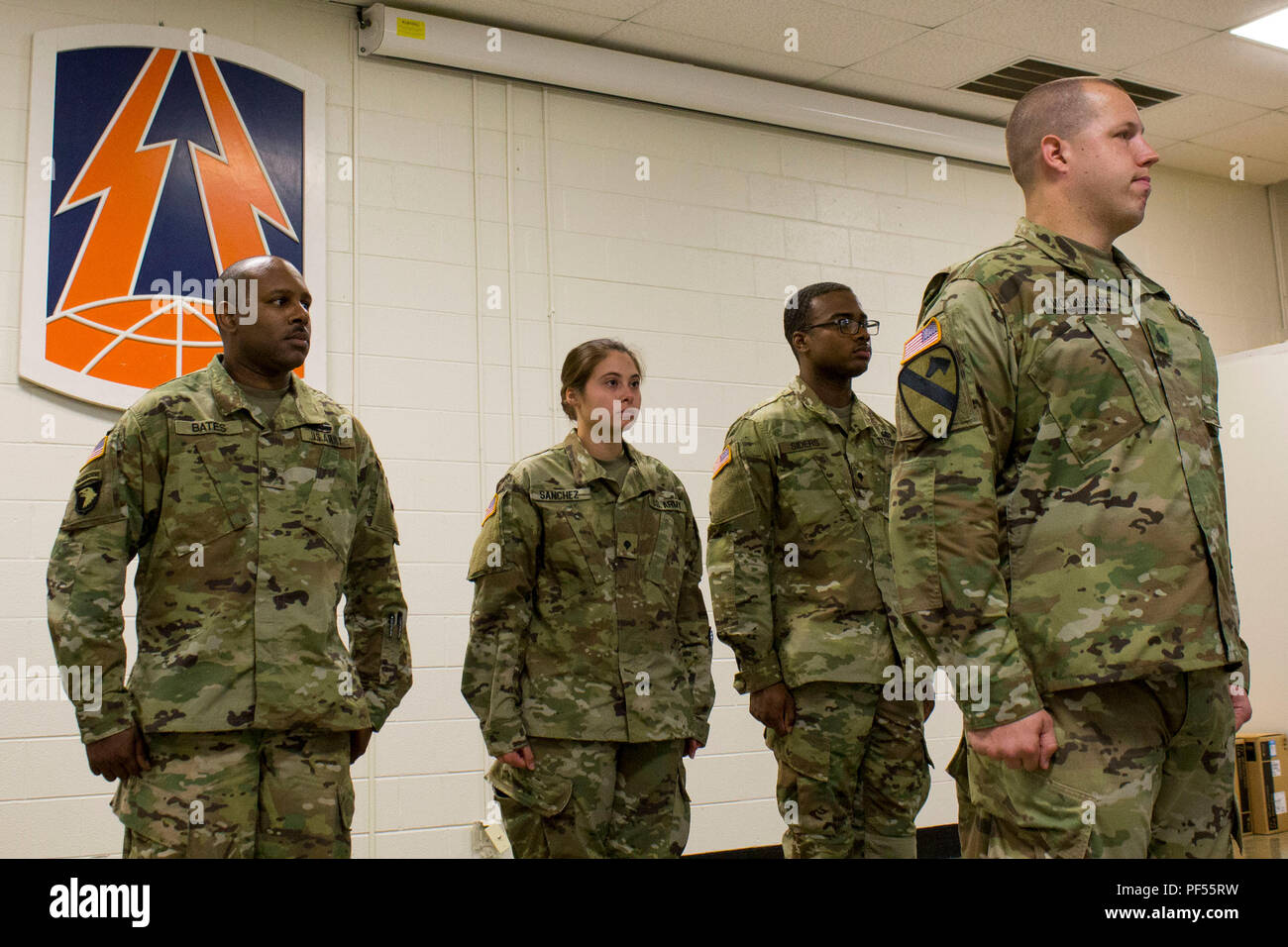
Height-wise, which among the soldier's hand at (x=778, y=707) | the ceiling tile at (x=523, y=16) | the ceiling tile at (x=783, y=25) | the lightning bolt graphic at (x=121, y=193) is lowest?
the soldier's hand at (x=778, y=707)

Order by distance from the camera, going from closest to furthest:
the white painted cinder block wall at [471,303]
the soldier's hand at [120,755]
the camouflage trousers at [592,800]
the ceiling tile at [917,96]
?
1. the soldier's hand at [120,755]
2. the camouflage trousers at [592,800]
3. the white painted cinder block wall at [471,303]
4. the ceiling tile at [917,96]

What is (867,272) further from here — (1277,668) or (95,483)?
(95,483)

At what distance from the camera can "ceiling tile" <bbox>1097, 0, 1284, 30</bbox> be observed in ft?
15.5

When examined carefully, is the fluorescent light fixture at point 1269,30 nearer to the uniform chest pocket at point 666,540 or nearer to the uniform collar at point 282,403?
the uniform chest pocket at point 666,540

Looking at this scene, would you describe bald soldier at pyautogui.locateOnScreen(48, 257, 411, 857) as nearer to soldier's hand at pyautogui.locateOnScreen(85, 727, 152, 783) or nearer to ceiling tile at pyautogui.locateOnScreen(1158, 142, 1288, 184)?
soldier's hand at pyautogui.locateOnScreen(85, 727, 152, 783)

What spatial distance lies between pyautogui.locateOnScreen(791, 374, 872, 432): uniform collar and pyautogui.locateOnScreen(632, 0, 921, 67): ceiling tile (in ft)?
7.03

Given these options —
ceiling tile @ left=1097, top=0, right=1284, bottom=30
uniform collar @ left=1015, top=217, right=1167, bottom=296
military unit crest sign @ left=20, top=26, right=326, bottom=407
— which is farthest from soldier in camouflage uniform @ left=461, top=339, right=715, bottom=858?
ceiling tile @ left=1097, top=0, right=1284, bottom=30

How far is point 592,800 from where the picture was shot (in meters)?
2.61

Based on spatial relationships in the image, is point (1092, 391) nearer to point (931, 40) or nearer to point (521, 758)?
point (521, 758)

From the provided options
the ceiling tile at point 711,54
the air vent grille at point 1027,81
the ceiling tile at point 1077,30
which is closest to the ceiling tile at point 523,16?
the ceiling tile at point 711,54

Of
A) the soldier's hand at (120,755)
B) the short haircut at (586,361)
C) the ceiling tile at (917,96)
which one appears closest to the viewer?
the soldier's hand at (120,755)

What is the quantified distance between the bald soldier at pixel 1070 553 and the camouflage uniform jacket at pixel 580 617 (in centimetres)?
109

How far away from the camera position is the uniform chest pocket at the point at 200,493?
7.38 feet

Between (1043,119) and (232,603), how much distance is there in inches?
64.1
